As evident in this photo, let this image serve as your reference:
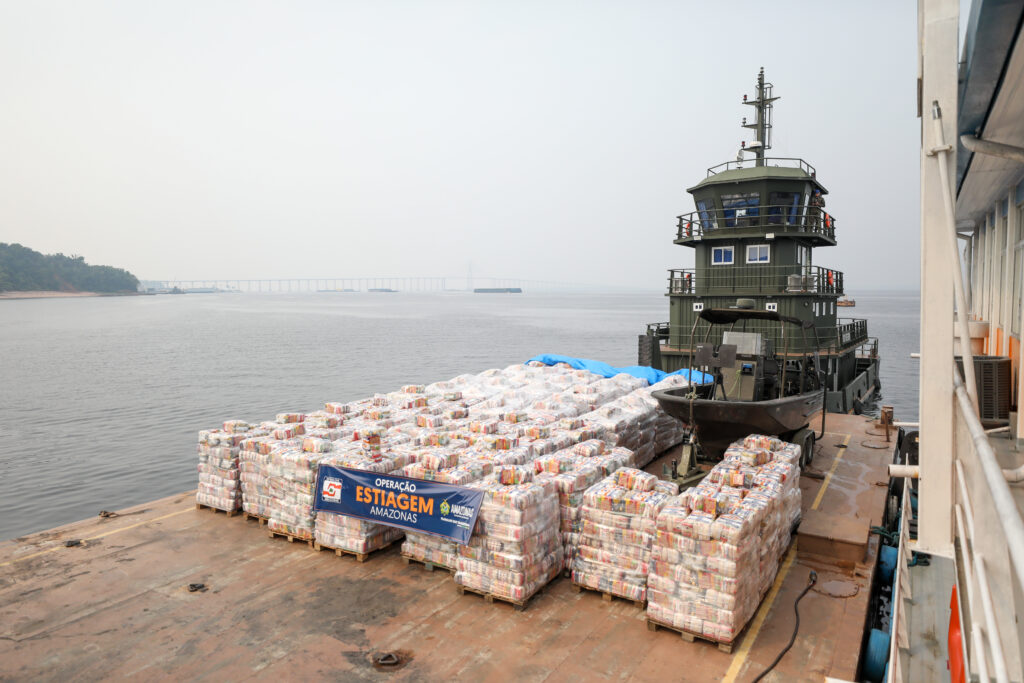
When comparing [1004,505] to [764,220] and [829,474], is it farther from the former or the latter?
[764,220]

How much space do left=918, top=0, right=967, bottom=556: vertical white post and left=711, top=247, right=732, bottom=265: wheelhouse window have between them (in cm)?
2154

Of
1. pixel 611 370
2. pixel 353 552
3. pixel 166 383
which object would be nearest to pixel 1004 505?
pixel 353 552

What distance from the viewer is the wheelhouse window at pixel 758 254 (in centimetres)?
2392

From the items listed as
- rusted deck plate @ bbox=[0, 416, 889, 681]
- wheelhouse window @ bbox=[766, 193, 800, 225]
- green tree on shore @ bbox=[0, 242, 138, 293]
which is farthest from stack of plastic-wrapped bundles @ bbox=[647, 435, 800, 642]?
green tree on shore @ bbox=[0, 242, 138, 293]

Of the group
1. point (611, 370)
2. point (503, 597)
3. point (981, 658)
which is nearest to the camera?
point (981, 658)

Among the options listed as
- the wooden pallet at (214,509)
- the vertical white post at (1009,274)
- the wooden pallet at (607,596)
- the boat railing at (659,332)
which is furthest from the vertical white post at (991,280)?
the wooden pallet at (214,509)

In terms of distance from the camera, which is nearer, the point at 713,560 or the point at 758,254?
the point at 713,560

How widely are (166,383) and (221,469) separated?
34428mm

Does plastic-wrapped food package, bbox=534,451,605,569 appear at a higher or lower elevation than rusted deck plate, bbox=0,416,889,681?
higher

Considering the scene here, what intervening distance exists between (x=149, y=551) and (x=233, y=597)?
2.71 metres

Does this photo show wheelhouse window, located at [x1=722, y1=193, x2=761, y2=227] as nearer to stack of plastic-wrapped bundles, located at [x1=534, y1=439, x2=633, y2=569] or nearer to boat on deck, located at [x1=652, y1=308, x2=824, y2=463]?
boat on deck, located at [x1=652, y1=308, x2=824, y2=463]

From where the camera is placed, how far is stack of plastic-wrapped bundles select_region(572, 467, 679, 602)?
27.3ft

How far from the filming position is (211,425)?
28297 millimetres

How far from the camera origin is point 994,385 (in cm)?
991
